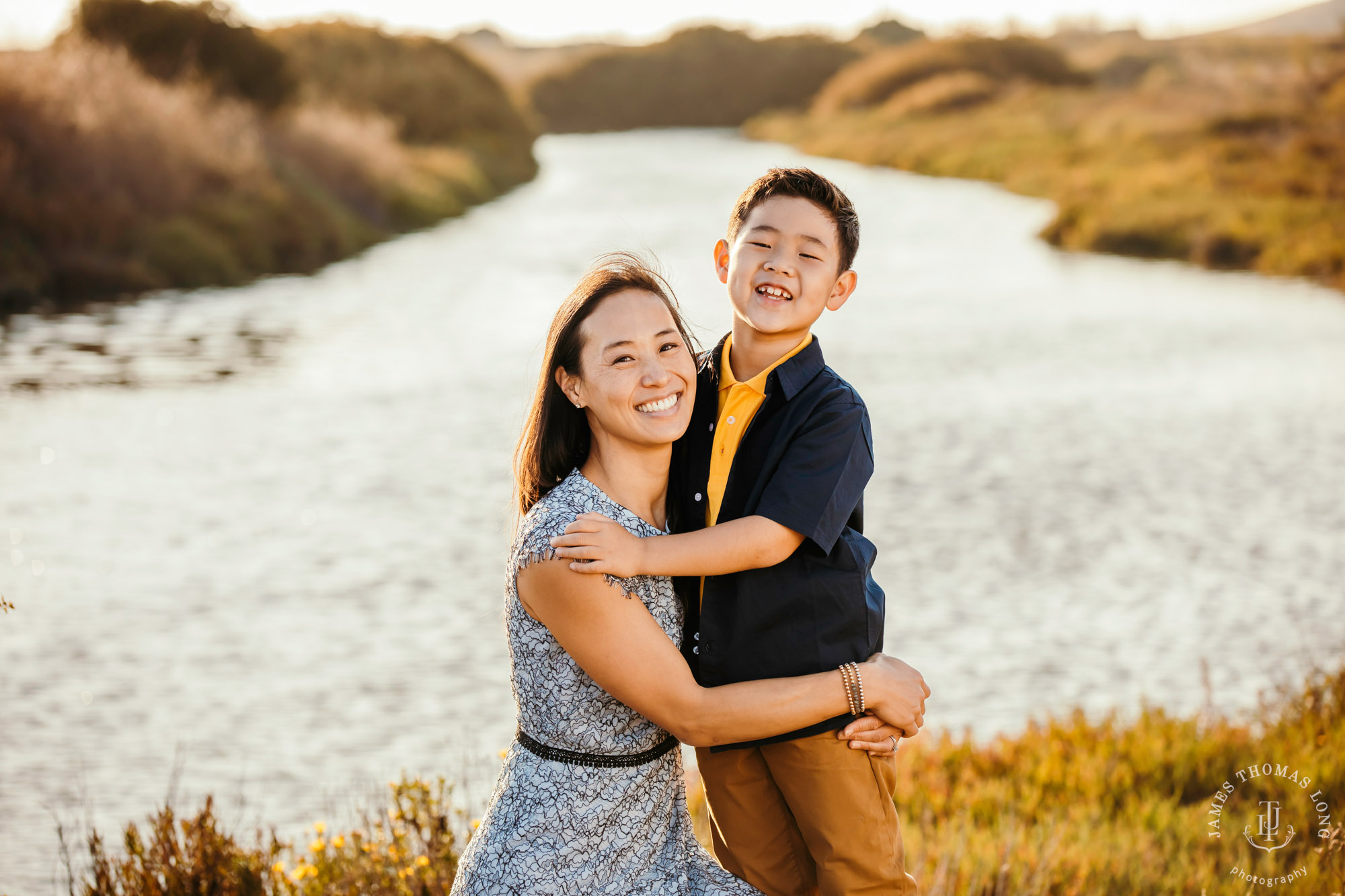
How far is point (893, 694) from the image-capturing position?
8.52ft

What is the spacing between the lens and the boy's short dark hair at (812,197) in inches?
113

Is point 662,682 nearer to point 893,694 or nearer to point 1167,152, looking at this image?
point 893,694

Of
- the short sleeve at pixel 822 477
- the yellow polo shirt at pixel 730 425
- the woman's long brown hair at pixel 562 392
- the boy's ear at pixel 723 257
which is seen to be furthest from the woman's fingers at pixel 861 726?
the boy's ear at pixel 723 257

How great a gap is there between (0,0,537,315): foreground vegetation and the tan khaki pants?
51.3 feet

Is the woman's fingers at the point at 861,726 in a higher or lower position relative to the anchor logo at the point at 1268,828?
higher

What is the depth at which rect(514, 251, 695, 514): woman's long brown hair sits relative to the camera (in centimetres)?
262

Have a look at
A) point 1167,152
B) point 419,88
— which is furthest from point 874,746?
point 419,88

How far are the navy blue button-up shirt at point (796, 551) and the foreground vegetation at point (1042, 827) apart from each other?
1237 millimetres

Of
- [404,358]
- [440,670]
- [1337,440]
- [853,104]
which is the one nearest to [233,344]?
[404,358]

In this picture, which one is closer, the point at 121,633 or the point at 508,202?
the point at 121,633

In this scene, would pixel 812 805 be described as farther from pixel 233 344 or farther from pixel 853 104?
pixel 853 104

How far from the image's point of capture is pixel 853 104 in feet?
257

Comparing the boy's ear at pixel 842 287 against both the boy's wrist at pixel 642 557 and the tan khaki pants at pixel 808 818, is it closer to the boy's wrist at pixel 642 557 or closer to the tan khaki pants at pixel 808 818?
the boy's wrist at pixel 642 557

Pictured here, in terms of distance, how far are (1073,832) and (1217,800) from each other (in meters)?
0.50
